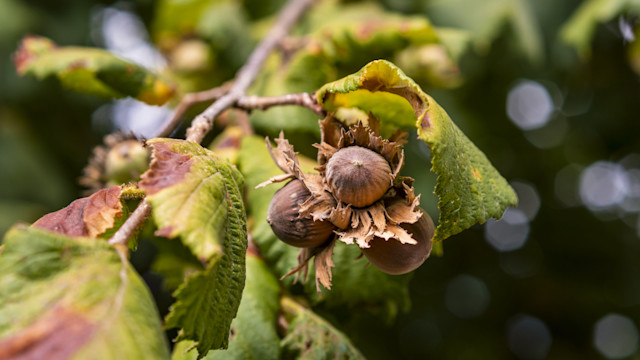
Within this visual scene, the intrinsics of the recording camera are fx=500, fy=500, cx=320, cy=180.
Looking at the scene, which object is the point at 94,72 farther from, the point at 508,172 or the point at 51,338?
the point at 508,172

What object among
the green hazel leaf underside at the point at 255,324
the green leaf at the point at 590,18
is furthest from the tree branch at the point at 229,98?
the green leaf at the point at 590,18

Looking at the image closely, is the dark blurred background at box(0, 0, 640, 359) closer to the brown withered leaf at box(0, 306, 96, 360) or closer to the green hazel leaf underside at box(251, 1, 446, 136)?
the green hazel leaf underside at box(251, 1, 446, 136)

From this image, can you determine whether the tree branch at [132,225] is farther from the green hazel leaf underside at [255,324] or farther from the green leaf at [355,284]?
the green leaf at [355,284]

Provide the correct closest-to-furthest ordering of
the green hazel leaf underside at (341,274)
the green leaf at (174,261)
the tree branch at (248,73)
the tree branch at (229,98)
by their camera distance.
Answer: the tree branch at (229,98), the tree branch at (248,73), the green hazel leaf underside at (341,274), the green leaf at (174,261)

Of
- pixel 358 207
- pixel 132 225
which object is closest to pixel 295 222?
pixel 358 207

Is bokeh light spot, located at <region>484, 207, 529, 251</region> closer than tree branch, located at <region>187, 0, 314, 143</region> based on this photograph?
No

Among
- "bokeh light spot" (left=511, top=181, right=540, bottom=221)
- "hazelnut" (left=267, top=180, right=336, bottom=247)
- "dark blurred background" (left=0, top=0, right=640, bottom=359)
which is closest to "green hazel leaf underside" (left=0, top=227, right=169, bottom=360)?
"hazelnut" (left=267, top=180, right=336, bottom=247)
